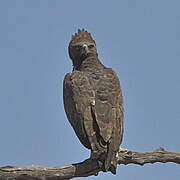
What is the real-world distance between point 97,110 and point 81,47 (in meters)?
3.33

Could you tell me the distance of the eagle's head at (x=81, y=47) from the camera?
1277 centimetres

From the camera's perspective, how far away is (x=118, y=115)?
9953 mm

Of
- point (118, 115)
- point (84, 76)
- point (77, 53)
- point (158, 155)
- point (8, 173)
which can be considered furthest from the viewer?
point (77, 53)

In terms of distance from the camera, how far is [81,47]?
12.9 m

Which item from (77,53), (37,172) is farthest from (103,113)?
(77,53)

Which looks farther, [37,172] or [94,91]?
[94,91]

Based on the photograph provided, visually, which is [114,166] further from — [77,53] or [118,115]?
[77,53]

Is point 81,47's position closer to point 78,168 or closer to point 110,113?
point 110,113

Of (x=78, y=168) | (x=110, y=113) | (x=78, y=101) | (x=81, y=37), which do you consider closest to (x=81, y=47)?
(x=81, y=37)

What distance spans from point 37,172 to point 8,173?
39 centimetres

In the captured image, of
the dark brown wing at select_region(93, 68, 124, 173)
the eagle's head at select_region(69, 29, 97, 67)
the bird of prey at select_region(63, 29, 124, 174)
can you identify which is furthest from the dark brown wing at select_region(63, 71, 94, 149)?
the eagle's head at select_region(69, 29, 97, 67)

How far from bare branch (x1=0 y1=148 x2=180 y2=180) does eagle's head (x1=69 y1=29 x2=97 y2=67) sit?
12.0ft

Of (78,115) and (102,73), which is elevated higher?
(102,73)

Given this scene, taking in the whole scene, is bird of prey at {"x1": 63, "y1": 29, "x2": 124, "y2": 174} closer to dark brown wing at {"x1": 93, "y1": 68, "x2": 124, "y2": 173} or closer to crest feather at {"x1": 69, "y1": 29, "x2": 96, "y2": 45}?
dark brown wing at {"x1": 93, "y1": 68, "x2": 124, "y2": 173}
